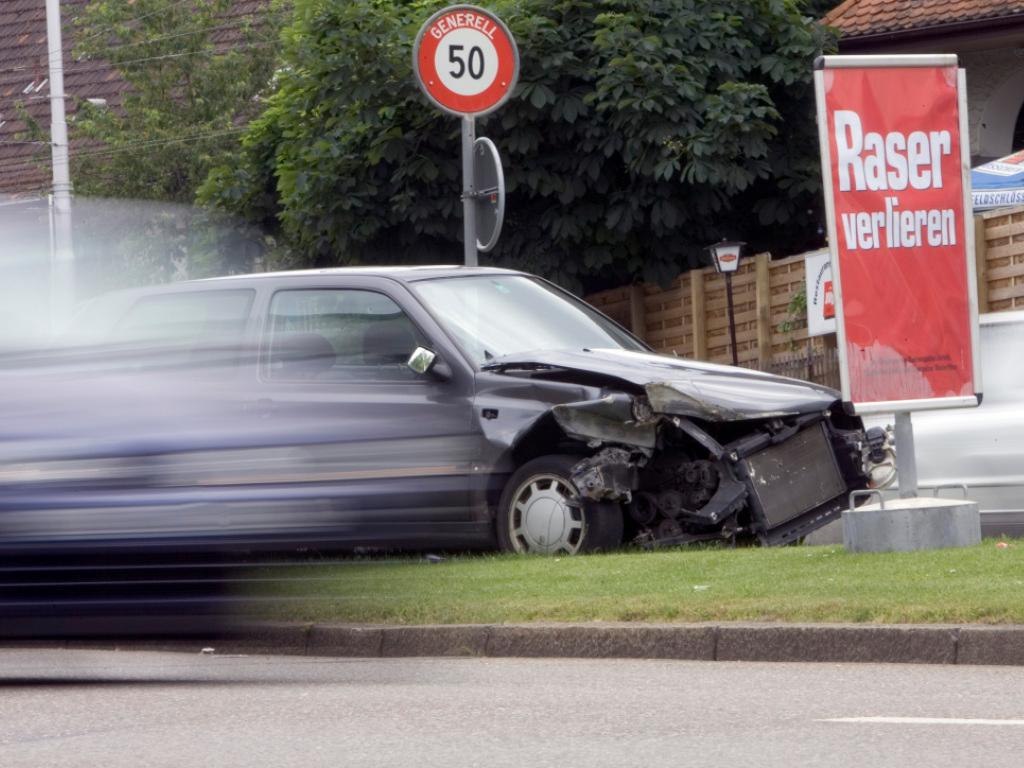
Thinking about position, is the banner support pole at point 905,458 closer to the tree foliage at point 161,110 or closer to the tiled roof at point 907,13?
the tiled roof at point 907,13

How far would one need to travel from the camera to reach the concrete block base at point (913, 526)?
1105 centimetres

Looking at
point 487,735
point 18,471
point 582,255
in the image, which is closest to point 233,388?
point 18,471

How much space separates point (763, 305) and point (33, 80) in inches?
927

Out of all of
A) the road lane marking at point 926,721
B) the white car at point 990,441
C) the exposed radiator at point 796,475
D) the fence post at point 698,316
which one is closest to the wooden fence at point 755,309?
the fence post at point 698,316

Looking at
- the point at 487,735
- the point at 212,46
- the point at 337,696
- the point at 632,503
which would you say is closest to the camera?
the point at 487,735

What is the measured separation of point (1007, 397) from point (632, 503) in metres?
2.44

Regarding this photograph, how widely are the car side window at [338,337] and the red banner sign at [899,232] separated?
8.75 ft

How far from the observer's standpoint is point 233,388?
10.9m

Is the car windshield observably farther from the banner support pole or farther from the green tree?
the green tree

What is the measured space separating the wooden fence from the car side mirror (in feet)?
30.0

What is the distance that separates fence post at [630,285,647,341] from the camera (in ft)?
79.8

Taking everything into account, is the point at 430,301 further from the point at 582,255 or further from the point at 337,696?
the point at 582,255

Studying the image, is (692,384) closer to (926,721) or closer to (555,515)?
(555,515)

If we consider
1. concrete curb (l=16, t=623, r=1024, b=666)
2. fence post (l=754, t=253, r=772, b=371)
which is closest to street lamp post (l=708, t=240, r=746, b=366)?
fence post (l=754, t=253, r=772, b=371)
